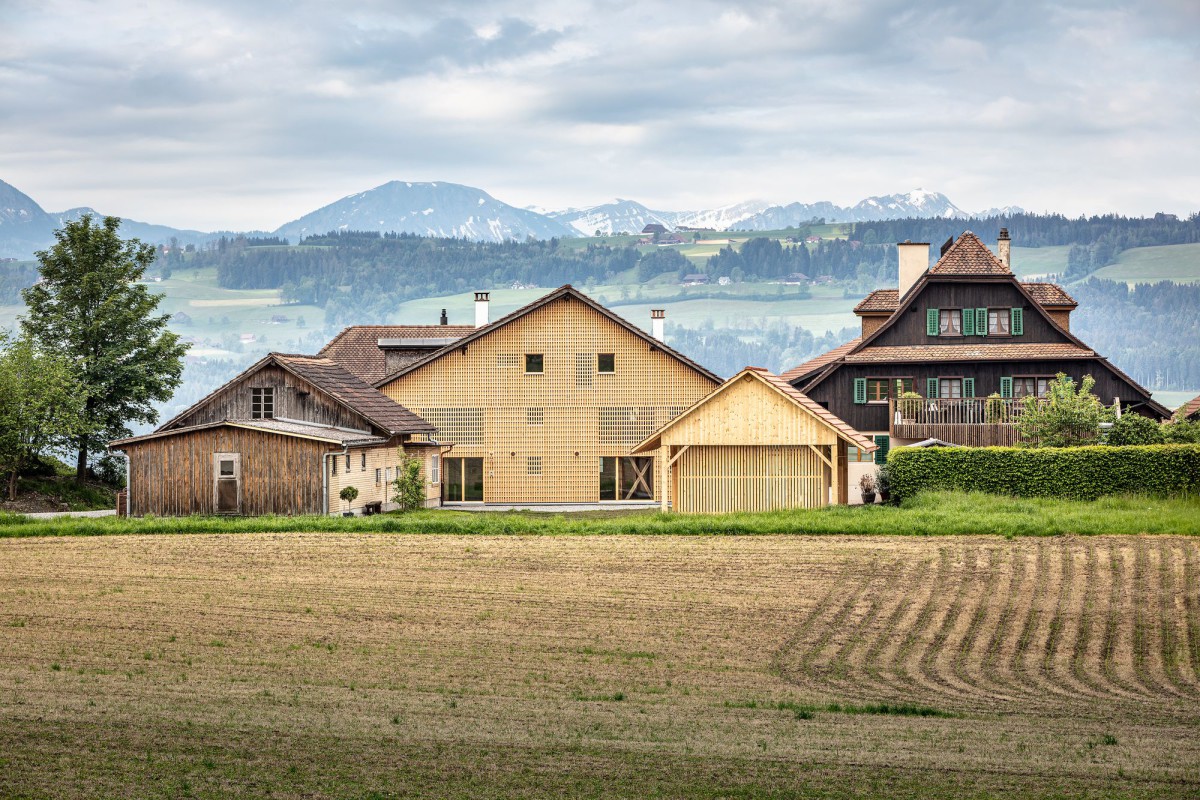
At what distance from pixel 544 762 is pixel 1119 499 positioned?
28.5 m

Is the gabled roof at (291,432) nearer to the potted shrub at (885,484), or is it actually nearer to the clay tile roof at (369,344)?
the potted shrub at (885,484)

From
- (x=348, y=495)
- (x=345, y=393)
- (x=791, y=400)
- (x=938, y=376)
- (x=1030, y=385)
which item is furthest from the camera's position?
(x=938, y=376)

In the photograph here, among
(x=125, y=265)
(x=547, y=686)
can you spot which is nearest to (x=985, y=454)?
(x=547, y=686)

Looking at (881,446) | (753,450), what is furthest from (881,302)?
(753,450)

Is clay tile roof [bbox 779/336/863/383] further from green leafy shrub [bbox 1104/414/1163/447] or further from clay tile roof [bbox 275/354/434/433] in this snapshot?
green leafy shrub [bbox 1104/414/1163/447]

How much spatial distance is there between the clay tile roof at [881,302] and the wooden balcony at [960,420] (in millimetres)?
10001

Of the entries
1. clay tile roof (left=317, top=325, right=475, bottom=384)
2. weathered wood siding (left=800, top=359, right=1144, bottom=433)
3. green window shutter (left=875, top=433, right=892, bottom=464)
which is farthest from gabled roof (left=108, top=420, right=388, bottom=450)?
green window shutter (left=875, top=433, right=892, bottom=464)

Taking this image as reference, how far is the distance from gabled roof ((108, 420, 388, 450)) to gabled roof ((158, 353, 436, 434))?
108 centimetres

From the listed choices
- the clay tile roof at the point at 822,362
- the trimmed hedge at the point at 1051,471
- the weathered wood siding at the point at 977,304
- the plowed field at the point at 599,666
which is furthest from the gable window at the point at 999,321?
the plowed field at the point at 599,666

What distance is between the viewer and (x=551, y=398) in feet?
194

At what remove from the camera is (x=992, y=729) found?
62.7 feet

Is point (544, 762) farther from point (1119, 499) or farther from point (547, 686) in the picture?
point (1119, 499)

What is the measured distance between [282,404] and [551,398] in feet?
34.8

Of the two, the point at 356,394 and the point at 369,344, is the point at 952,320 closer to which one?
the point at 356,394
